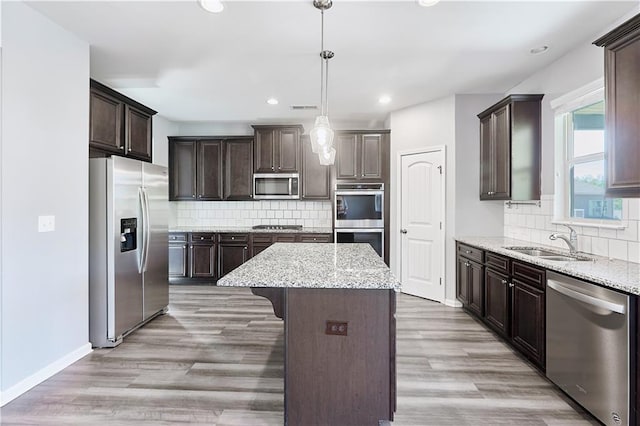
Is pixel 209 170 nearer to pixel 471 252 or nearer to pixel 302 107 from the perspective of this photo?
pixel 302 107

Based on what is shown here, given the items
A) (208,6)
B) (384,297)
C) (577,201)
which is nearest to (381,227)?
(577,201)

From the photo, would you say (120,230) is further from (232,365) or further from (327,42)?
(327,42)

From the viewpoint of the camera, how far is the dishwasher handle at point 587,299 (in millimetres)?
1737

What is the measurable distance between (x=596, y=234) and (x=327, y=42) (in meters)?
2.75

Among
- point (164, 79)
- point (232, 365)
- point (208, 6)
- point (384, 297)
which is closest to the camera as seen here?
point (384, 297)

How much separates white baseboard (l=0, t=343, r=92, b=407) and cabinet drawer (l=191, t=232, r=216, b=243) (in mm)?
2536

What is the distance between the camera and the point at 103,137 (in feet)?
10.7

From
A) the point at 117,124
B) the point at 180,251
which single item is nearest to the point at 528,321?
the point at 117,124

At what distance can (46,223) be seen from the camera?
98.7 inches

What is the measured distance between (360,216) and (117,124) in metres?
3.32

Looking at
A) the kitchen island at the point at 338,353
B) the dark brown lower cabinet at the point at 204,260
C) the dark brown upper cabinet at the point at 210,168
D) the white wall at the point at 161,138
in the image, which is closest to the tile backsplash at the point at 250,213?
the dark brown upper cabinet at the point at 210,168

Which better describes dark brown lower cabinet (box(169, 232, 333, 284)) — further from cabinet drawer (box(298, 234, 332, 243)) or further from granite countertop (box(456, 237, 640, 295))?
granite countertop (box(456, 237, 640, 295))

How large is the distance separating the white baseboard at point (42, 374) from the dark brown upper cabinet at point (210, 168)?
3.11m

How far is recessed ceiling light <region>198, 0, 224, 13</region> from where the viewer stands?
2.25 m
